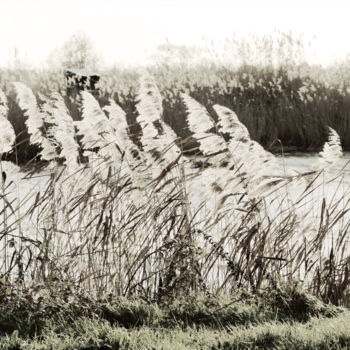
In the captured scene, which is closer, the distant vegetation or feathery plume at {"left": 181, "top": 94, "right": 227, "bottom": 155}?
feathery plume at {"left": 181, "top": 94, "right": 227, "bottom": 155}

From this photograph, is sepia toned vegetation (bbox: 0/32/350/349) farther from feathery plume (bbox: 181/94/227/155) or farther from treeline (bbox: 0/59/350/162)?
treeline (bbox: 0/59/350/162)

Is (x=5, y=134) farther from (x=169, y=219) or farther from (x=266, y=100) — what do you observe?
(x=266, y=100)

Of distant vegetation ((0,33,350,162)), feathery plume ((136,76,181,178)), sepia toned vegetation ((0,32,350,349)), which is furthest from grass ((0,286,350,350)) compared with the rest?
distant vegetation ((0,33,350,162))

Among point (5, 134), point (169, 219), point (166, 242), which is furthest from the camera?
point (5, 134)

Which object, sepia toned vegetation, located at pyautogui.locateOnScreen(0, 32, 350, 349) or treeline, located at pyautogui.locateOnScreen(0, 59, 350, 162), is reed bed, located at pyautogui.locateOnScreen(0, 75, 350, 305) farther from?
treeline, located at pyautogui.locateOnScreen(0, 59, 350, 162)

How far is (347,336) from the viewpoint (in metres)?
3.16

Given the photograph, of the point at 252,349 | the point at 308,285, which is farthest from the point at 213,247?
the point at 252,349

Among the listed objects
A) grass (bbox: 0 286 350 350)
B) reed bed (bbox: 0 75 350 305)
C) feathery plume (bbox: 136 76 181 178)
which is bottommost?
grass (bbox: 0 286 350 350)

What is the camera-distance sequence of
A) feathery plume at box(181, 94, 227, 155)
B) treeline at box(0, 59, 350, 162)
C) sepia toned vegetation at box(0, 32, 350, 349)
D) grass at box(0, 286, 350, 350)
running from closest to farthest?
grass at box(0, 286, 350, 350), sepia toned vegetation at box(0, 32, 350, 349), feathery plume at box(181, 94, 227, 155), treeline at box(0, 59, 350, 162)

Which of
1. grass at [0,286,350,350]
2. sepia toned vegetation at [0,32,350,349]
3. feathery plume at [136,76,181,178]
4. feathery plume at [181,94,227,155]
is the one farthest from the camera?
feathery plume at [136,76,181,178]

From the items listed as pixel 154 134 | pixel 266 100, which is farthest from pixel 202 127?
pixel 266 100

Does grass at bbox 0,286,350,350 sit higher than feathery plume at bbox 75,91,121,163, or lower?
lower

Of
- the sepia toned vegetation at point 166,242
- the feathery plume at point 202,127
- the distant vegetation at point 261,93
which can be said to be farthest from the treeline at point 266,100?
the feathery plume at point 202,127

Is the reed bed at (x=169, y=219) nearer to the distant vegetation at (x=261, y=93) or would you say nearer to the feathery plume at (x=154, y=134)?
the feathery plume at (x=154, y=134)
